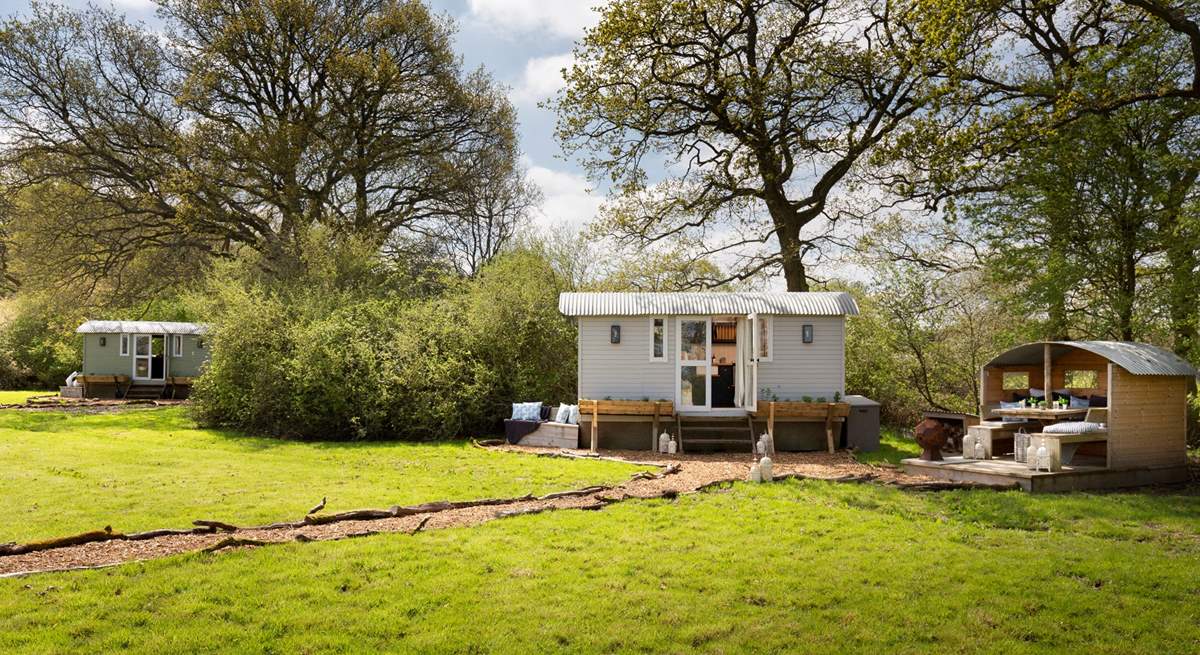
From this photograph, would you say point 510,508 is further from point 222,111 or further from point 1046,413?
point 222,111

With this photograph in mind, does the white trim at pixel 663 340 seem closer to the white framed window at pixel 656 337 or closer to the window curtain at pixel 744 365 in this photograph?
the white framed window at pixel 656 337

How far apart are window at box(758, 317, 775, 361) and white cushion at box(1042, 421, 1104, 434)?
553 centimetres

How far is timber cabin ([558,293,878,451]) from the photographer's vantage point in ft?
53.6

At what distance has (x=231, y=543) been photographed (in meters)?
7.11

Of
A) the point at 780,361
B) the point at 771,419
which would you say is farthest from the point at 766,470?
the point at 780,361

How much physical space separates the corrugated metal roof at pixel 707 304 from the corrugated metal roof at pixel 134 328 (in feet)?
57.4

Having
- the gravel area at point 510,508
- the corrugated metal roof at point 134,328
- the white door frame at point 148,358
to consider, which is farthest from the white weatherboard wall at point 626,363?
the white door frame at point 148,358

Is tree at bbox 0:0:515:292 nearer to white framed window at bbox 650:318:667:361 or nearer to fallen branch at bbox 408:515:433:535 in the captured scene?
white framed window at bbox 650:318:667:361

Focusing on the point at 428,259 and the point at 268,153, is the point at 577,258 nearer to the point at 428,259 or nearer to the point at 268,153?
the point at 428,259

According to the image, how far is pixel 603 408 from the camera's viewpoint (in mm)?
15906

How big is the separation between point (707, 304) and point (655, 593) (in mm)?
11026

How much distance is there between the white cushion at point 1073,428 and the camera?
39.0 feet

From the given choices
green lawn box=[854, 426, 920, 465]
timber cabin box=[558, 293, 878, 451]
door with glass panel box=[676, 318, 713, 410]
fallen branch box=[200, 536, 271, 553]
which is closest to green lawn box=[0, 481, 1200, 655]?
fallen branch box=[200, 536, 271, 553]

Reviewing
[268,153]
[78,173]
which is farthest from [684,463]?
[78,173]
